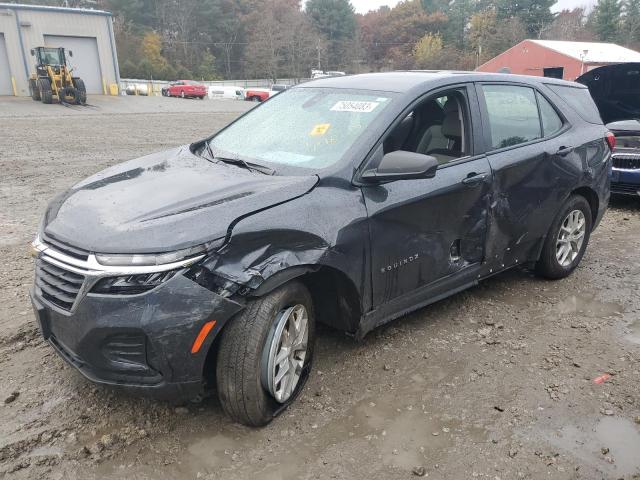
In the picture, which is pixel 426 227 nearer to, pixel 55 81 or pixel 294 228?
pixel 294 228

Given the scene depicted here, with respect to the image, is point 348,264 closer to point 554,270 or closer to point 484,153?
point 484,153

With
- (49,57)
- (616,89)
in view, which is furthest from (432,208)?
(49,57)

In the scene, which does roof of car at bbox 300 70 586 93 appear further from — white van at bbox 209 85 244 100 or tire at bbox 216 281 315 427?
white van at bbox 209 85 244 100

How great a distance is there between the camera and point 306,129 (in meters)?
3.42

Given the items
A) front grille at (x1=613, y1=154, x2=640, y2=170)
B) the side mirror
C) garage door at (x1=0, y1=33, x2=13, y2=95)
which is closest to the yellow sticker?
the side mirror

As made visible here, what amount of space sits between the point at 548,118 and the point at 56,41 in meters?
38.7

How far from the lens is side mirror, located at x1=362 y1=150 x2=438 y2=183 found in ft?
9.53

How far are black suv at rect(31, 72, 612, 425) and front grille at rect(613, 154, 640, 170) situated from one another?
121 inches

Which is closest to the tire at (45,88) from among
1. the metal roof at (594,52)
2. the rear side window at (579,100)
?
the rear side window at (579,100)

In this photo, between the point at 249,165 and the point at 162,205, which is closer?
the point at 162,205

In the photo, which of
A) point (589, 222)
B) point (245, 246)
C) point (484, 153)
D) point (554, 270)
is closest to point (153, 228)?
point (245, 246)

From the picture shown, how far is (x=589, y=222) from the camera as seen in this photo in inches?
191

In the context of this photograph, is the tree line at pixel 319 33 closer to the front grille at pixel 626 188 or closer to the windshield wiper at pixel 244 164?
the front grille at pixel 626 188

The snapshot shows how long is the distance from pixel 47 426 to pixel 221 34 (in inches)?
3016
